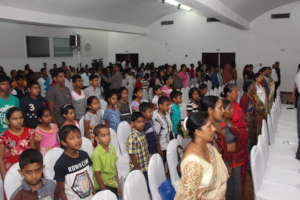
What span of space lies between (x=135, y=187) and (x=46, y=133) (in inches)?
59.2

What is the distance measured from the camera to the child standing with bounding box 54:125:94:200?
88.7 inches

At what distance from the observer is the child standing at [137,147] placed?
291 cm

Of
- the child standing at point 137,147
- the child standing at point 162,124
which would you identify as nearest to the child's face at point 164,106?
the child standing at point 162,124

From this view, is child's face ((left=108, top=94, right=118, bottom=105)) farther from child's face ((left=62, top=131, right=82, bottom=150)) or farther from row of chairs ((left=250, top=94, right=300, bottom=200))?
row of chairs ((left=250, top=94, right=300, bottom=200))

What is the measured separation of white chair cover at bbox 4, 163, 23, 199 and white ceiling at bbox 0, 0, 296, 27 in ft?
14.2

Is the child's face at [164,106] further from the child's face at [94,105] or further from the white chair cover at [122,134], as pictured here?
the child's face at [94,105]

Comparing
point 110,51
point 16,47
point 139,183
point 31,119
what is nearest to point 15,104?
point 31,119

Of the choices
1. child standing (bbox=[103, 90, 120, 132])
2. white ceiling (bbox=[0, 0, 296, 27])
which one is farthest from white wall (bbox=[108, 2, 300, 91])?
child standing (bbox=[103, 90, 120, 132])

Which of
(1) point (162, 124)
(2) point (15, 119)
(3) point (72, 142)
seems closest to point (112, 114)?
(1) point (162, 124)

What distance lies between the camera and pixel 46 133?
3.18 meters

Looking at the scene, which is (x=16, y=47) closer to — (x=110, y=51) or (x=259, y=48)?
(x=110, y=51)

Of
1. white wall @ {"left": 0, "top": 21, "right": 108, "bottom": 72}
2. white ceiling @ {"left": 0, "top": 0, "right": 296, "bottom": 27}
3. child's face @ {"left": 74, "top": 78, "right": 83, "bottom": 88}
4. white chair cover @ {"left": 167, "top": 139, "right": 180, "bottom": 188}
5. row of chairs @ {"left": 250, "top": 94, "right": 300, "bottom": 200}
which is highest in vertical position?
white ceiling @ {"left": 0, "top": 0, "right": 296, "bottom": 27}

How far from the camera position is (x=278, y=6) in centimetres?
1271

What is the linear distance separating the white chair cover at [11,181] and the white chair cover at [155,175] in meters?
1.09
